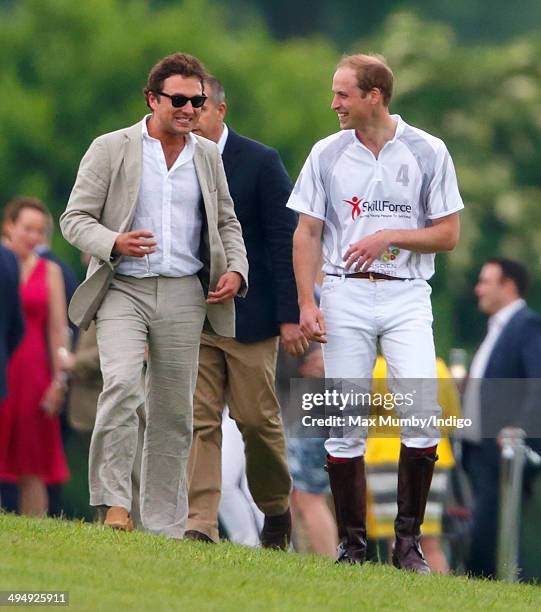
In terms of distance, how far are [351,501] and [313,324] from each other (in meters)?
0.86

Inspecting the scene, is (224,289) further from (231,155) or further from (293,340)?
(231,155)

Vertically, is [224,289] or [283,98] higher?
[283,98]

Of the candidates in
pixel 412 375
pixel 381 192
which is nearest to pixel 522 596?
pixel 412 375

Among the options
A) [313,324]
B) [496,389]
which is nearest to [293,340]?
[313,324]

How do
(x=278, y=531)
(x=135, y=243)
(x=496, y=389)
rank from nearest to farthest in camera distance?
1. (x=135, y=243)
2. (x=278, y=531)
3. (x=496, y=389)

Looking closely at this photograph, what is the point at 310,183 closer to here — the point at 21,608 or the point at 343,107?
the point at 343,107

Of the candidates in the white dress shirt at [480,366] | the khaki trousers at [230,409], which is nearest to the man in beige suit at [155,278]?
the khaki trousers at [230,409]

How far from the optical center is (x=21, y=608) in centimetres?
716

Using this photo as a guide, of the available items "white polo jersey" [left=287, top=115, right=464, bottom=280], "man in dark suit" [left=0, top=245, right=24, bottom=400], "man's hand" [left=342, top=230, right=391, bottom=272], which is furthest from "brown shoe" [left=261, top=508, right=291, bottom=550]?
"man in dark suit" [left=0, top=245, right=24, bottom=400]

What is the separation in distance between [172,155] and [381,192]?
38.2 inches

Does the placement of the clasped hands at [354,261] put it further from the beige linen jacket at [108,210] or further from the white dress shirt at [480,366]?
the white dress shirt at [480,366]

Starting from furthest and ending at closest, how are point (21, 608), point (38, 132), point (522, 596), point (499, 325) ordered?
1. point (38, 132)
2. point (499, 325)
3. point (522, 596)
4. point (21, 608)

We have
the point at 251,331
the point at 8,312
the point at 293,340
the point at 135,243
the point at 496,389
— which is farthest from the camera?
the point at 496,389

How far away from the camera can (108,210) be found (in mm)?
9492
